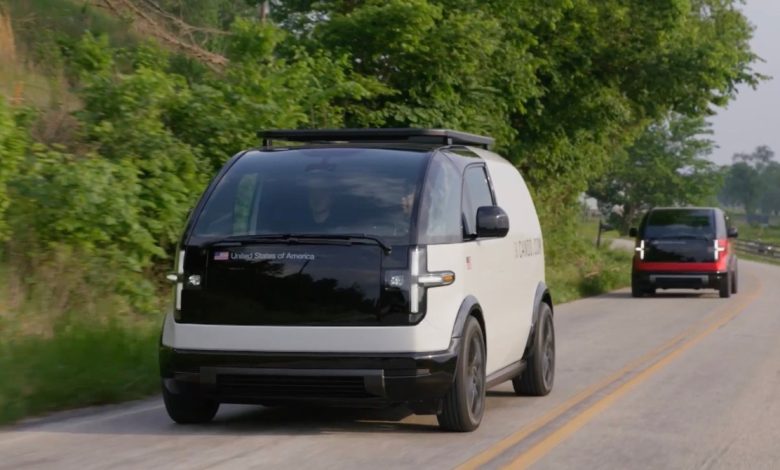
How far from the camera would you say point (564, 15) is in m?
32.2

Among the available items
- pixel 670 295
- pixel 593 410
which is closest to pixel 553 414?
pixel 593 410

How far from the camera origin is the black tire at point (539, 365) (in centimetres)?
1137

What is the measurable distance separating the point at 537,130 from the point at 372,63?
1004 centimetres

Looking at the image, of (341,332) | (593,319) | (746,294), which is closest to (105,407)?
(341,332)

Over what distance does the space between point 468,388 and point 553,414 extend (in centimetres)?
148

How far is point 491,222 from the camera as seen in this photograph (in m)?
9.50

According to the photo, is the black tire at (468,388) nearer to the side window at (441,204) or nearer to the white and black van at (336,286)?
the white and black van at (336,286)

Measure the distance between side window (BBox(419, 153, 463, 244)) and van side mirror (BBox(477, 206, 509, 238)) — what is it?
15 centimetres

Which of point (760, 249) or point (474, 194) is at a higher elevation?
point (474, 194)

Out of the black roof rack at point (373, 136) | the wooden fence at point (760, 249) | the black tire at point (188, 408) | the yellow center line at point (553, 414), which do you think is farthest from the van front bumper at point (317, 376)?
the wooden fence at point (760, 249)

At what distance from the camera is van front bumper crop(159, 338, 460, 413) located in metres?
8.65

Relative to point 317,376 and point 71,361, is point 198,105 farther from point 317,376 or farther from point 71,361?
point 317,376

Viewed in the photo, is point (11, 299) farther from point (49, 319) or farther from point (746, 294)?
point (746, 294)

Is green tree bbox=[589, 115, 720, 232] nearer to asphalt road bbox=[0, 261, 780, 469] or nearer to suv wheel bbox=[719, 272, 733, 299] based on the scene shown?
suv wheel bbox=[719, 272, 733, 299]
